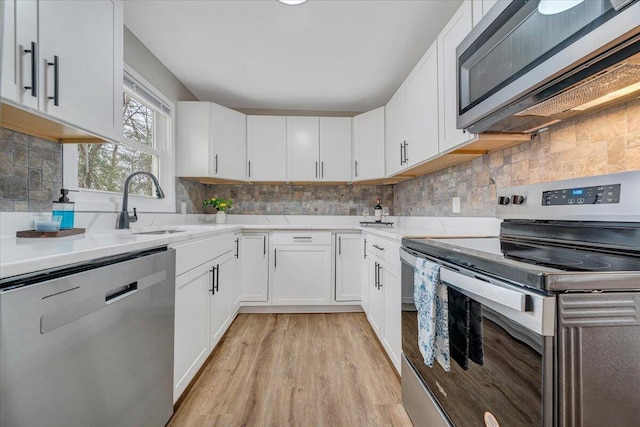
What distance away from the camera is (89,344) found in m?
0.86

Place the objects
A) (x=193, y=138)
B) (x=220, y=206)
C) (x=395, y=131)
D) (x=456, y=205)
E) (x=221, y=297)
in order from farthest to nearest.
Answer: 1. (x=220, y=206)
2. (x=193, y=138)
3. (x=395, y=131)
4. (x=221, y=297)
5. (x=456, y=205)

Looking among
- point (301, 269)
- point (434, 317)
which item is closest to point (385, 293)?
point (434, 317)

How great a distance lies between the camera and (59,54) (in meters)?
1.11

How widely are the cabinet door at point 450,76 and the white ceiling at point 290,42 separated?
350 millimetres

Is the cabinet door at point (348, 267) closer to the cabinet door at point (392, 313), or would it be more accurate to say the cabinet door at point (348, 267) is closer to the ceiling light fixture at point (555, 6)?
the cabinet door at point (392, 313)

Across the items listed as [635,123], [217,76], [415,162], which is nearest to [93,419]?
[635,123]

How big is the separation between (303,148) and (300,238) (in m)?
1.03

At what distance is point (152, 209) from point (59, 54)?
4.72ft

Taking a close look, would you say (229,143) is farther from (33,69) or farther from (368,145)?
(33,69)

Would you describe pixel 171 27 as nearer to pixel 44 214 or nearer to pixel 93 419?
pixel 44 214

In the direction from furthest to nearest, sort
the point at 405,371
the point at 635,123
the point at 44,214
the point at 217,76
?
the point at 217,76 → the point at 405,371 → the point at 44,214 → the point at 635,123

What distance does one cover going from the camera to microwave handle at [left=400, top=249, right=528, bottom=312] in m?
0.66

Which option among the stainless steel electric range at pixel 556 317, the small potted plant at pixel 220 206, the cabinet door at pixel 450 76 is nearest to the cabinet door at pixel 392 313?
the stainless steel electric range at pixel 556 317

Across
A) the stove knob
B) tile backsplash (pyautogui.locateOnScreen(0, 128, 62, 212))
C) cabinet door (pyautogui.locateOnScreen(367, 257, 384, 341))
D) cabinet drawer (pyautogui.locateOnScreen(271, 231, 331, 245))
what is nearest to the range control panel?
the stove knob
